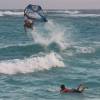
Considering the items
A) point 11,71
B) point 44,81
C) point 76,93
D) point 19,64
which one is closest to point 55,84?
point 44,81

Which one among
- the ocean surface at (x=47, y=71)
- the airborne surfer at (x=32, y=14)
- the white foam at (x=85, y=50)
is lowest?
the white foam at (x=85, y=50)

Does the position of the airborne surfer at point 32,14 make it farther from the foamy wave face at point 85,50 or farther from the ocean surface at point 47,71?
the foamy wave face at point 85,50

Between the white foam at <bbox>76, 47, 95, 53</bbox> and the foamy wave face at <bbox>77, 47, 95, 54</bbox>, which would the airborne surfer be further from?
the white foam at <bbox>76, 47, 95, 53</bbox>

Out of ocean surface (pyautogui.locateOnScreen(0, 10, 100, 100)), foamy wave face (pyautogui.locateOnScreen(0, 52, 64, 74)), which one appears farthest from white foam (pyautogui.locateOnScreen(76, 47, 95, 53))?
foamy wave face (pyautogui.locateOnScreen(0, 52, 64, 74))

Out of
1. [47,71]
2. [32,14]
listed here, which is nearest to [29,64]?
[47,71]

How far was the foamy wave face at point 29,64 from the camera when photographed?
31.4 meters

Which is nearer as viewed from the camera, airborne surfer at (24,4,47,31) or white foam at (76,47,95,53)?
airborne surfer at (24,4,47,31)

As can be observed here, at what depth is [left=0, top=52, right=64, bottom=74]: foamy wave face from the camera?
1237 inches

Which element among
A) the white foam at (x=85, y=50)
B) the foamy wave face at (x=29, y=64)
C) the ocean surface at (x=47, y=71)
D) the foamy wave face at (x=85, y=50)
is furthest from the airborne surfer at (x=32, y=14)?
the white foam at (x=85, y=50)

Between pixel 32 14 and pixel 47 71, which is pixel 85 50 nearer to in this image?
pixel 47 71

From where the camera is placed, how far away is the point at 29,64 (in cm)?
3369

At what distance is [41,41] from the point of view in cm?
4941

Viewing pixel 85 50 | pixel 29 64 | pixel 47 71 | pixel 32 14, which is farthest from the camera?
pixel 85 50

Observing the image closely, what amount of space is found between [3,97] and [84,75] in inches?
300
